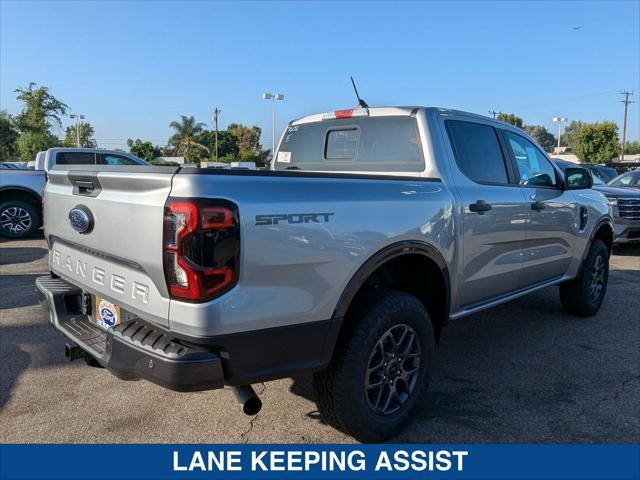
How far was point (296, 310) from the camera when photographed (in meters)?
2.39

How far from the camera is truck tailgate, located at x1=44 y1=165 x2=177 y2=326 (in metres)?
2.27

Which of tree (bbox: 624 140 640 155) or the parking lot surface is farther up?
tree (bbox: 624 140 640 155)

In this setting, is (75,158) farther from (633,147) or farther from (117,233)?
(633,147)

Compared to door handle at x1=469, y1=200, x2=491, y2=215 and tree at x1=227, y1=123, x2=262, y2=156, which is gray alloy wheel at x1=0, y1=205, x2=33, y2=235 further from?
tree at x1=227, y1=123, x2=262, y2=156

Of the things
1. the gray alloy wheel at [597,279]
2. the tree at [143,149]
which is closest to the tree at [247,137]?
the tree at [143,149]

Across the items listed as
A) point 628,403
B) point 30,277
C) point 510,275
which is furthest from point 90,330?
point 30,277

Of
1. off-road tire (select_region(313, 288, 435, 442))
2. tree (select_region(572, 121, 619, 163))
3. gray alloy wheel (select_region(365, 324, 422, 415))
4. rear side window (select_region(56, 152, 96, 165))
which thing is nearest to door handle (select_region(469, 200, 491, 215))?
off-road tire (select_region(313, 288, 435, 442))

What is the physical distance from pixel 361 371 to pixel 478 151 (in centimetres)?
202

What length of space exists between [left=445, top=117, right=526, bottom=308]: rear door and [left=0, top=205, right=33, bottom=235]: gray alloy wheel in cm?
945

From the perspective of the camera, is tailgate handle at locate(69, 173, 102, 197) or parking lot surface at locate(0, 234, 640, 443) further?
parking lot surface at locate(0, 234, 640, 443)

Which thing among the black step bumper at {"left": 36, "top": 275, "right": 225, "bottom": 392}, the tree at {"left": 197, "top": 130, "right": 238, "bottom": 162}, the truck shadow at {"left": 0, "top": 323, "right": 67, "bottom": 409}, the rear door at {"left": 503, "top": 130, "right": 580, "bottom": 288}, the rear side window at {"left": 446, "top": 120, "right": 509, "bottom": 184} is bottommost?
the truck shadow at {"left": 0, "top": 323, "right": 67, "bottom": 409}

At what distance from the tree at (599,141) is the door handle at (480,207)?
5409 centimetres

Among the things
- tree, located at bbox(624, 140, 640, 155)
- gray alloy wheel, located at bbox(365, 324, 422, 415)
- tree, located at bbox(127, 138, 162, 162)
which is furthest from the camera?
tree, located at bbox(624, 140, 640, 155)

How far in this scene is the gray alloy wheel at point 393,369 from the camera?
288 centimetres
